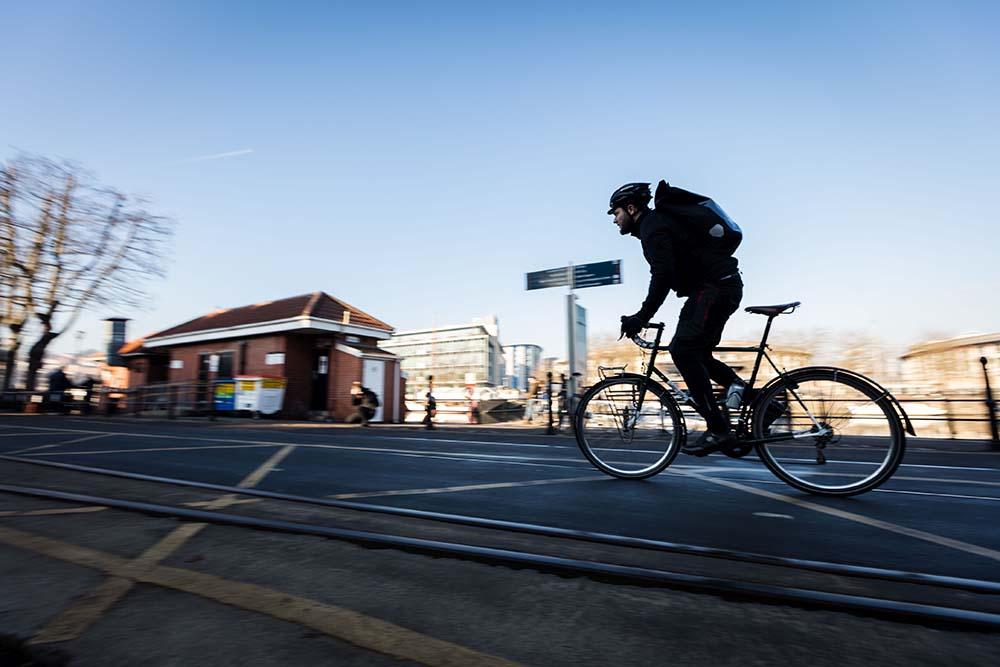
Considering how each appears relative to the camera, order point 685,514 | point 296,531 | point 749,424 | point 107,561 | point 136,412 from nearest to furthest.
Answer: point 107,561 < point 296,531 < point 685,514 < point 749,424 < point 136,412

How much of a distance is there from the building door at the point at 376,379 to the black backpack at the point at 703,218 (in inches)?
697

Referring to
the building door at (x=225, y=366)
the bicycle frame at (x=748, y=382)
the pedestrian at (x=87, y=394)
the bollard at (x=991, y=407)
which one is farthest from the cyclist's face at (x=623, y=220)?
the pedestrian at (x=87, y=394)

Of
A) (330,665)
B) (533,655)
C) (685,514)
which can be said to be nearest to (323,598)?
(330,665)

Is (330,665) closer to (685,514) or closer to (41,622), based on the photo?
(41,622)

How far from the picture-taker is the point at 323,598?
1507 mm

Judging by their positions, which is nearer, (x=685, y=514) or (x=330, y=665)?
(x=330, y=665)

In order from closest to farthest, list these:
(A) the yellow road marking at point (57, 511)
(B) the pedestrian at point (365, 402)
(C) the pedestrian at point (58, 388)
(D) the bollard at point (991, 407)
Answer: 1. (A) the yellow road marking at point (57, 511)
2. (D) the bollard at point (991, 407)
3. (B) the pedestrian at point (365, 402)
4. (C) the pedestrian at point (58, 388)

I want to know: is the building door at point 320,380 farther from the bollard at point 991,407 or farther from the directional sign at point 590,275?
the bollard at point 991,407

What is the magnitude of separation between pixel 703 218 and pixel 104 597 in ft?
11.6

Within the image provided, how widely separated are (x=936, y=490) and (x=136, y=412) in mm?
26654

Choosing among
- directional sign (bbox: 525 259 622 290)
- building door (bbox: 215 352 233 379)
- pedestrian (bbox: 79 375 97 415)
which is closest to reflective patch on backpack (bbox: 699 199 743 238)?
directional sign (bbox: 525 259 622 290)

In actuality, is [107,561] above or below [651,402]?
below

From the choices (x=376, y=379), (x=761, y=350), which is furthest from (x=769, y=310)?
(x=376, y=379)

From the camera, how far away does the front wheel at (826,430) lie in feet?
10.3
